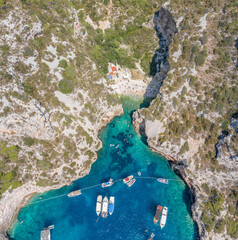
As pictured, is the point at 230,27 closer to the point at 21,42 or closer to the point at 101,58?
the point at 101,58

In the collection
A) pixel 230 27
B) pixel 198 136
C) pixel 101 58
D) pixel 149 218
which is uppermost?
pixel 230 27

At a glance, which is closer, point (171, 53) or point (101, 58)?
point (171, 53)

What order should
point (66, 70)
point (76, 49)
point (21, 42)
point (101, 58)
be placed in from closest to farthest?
point (21, 42) < point (66, 70) < point (76, 49) < point (101, 58)

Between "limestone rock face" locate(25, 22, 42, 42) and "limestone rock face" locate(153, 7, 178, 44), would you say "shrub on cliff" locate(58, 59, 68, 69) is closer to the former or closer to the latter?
"limestone rock face" locate(25, 22, 42, 42)

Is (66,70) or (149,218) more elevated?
(66,70)

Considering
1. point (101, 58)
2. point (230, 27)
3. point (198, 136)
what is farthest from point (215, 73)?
point (101, 58)

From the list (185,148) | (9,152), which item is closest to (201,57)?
(185,148)

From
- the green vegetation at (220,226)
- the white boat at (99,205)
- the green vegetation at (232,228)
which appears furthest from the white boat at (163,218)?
the white boat at (99,205)
